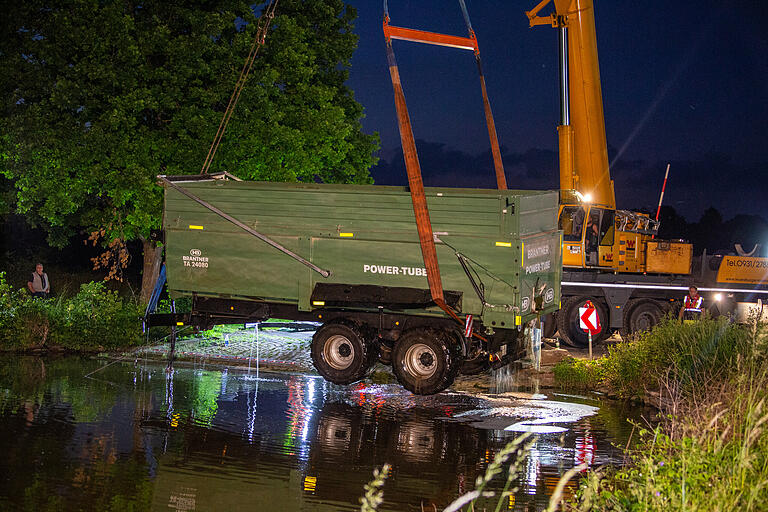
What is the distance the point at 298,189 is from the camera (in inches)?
575

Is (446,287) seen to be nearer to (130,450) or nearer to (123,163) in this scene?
(130,450)

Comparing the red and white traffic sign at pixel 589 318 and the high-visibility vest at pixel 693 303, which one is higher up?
the high-visibility vest at pixel 693 303

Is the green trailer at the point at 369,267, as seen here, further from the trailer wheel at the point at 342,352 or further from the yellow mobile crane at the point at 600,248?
the yellow mobile crane at the point at 600,248

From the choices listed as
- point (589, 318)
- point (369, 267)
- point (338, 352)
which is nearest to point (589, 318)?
point (589, 318)

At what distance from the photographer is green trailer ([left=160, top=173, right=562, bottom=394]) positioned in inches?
537

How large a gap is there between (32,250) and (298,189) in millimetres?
26955

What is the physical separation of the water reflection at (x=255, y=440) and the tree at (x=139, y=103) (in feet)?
23.2

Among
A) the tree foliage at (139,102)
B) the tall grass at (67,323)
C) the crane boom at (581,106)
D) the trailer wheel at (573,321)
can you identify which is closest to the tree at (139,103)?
the tree foliage at (139,102)

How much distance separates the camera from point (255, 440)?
1106cm

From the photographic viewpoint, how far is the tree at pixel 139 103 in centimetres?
2120

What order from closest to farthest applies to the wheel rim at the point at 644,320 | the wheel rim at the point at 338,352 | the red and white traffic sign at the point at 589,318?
the wheel rim at the point at 338,352 < the red and white traffic sign at the point at 589,318 < the wheel rim at the point at 644,320

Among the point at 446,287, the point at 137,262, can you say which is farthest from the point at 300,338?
the point at 137,262

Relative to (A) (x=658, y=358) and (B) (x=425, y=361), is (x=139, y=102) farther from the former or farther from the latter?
(A) (x=658, y=358)

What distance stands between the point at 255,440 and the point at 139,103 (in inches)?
479
